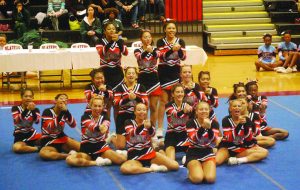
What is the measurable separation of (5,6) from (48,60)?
406 cm

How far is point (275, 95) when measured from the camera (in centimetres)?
1131

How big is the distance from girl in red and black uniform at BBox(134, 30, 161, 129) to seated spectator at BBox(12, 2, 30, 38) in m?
6.58

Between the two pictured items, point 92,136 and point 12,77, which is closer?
point 92,136

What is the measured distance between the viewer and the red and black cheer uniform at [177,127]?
24.7 ft

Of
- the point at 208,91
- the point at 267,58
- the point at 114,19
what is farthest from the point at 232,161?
the point at 114,19

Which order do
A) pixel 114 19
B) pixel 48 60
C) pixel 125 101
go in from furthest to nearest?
1. pixel 114 19
2. pixel 48 60
3. pixel 125 101

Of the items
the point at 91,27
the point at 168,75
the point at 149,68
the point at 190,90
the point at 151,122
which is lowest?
the point at 151,122

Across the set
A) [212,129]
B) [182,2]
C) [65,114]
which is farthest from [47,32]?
[212,129]

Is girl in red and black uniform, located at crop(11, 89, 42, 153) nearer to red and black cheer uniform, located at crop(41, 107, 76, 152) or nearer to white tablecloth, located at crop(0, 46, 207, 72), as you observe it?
red and black cheer uniform, located at crop(41, 107, 76, 152)

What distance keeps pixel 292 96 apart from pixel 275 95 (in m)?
0.32

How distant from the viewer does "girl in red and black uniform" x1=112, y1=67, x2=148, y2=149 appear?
7.80 meters

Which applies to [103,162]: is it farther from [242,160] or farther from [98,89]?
[242,160]

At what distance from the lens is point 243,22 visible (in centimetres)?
1723

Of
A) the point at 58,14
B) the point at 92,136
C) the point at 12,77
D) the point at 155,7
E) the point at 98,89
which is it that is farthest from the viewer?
the point at 155,7
